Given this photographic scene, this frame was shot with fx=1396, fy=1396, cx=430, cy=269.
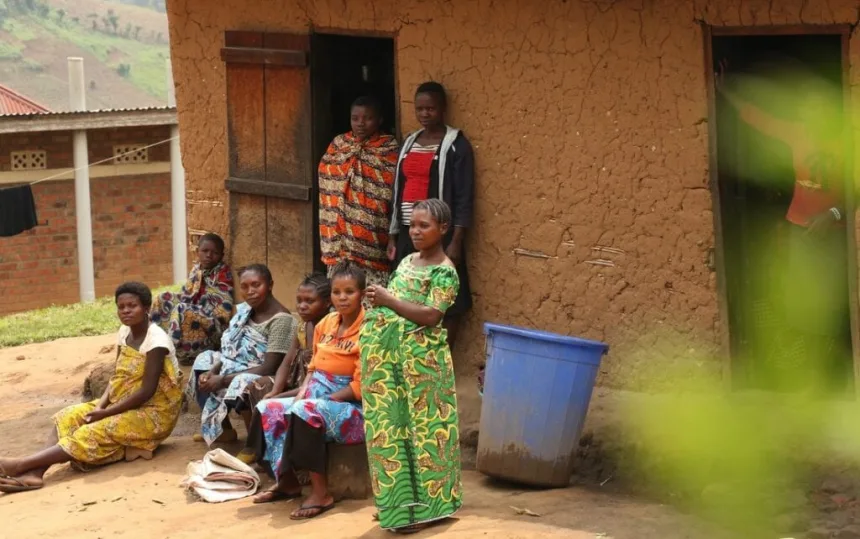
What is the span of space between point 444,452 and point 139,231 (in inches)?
500

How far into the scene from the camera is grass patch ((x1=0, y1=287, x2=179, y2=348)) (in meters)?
11.2

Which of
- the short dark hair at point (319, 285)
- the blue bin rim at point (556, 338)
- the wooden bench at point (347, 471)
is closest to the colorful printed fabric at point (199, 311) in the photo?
the short dark hair at point (319, 285)

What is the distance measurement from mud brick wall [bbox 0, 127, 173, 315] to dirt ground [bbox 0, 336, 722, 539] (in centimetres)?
844

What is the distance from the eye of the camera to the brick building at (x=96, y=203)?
15867mm

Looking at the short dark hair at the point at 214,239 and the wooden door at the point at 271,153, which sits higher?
the wooden door at the point at 271,153

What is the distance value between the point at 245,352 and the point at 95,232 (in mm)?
10811

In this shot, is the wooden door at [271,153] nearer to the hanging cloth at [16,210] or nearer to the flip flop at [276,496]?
the flip flop at [276,496]

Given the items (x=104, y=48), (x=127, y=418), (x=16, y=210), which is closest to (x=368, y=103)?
(x=127, y=418)

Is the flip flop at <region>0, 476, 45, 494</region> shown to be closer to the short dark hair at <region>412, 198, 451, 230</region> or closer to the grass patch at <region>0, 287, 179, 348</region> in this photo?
the short dark hair at <region>412, 198, 451, 230</region>

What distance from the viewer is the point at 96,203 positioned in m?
17.2

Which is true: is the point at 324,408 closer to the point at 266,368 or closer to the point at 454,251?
the point at 266,368

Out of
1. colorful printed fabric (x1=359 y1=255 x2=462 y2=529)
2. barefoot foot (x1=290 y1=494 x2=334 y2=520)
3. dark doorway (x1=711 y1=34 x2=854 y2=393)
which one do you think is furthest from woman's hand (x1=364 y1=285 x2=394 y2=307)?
dark doorway (x1=711 y1=34 x2=854 y2=393)

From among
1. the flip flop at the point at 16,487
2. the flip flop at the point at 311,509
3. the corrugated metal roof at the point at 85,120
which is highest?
the corrugated metal roof at the point at 85,120

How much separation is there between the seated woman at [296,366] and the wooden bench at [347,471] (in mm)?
454
